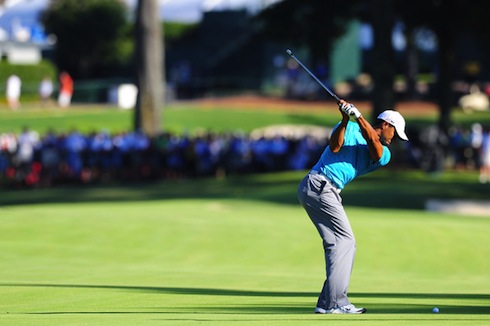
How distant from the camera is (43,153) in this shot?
109ft

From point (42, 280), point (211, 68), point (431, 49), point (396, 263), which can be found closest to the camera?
point (42, 280)

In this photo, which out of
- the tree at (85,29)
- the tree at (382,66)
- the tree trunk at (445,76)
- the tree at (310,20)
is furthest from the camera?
the tree at (85,29)

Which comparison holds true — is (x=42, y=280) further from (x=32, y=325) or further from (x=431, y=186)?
(x=431, y=186)

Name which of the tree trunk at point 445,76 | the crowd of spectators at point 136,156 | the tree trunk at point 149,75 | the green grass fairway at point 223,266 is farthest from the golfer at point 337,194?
the tree trunk at point 445,76

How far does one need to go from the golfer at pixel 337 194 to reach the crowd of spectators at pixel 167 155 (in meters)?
23.7

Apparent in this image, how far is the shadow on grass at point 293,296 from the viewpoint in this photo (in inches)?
376

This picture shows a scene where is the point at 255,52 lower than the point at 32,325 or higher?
higher

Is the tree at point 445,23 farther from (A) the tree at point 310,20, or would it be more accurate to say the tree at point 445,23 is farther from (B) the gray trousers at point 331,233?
(B) the gray trousers at point 331,233

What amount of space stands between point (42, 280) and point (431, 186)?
18719 mm

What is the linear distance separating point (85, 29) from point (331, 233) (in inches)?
2002

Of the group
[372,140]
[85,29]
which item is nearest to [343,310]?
[372,140]

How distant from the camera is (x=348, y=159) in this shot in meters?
9.38

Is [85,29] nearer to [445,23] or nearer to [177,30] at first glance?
[177,30]

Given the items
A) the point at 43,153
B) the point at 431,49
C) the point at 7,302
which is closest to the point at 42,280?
the point at 7,302
